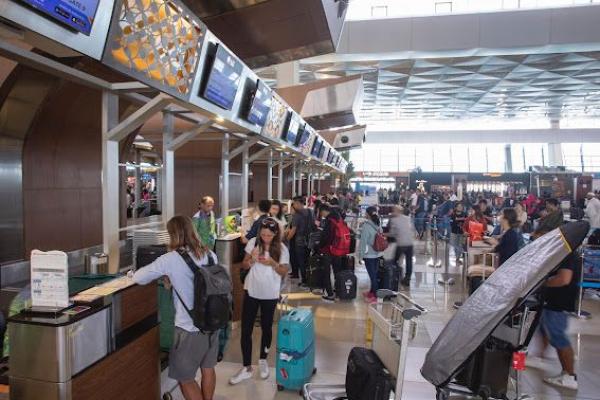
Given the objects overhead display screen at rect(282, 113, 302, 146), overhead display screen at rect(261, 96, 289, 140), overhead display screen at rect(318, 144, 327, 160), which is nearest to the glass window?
overhead display screen at rect(318, 144, 327, 160)

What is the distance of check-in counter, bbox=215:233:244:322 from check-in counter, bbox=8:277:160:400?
2450 mm

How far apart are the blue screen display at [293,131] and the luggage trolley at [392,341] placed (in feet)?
19.7

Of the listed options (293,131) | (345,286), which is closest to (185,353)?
(345,286)

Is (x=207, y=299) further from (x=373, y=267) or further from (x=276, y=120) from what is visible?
(x=276, y=120)

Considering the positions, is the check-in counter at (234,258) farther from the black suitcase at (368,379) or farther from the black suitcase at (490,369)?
the black suitcase at (490,369)

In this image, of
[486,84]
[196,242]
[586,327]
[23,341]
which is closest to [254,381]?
[196,242]

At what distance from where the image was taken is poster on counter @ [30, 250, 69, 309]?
229 cm

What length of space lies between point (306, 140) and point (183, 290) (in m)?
8.70

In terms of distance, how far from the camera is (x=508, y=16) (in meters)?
14.0

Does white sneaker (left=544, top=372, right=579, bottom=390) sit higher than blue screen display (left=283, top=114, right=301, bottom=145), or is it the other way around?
blue screen display (left=283, top=114, right=301, bottom=145)

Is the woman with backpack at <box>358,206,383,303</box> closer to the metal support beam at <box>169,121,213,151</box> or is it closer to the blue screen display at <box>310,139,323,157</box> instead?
the metal support beam at <box>169,121,213,151</box>

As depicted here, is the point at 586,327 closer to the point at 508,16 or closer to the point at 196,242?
the point at 196,242

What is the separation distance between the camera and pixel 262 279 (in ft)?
12.8

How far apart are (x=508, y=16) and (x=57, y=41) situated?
1503 centimetres
